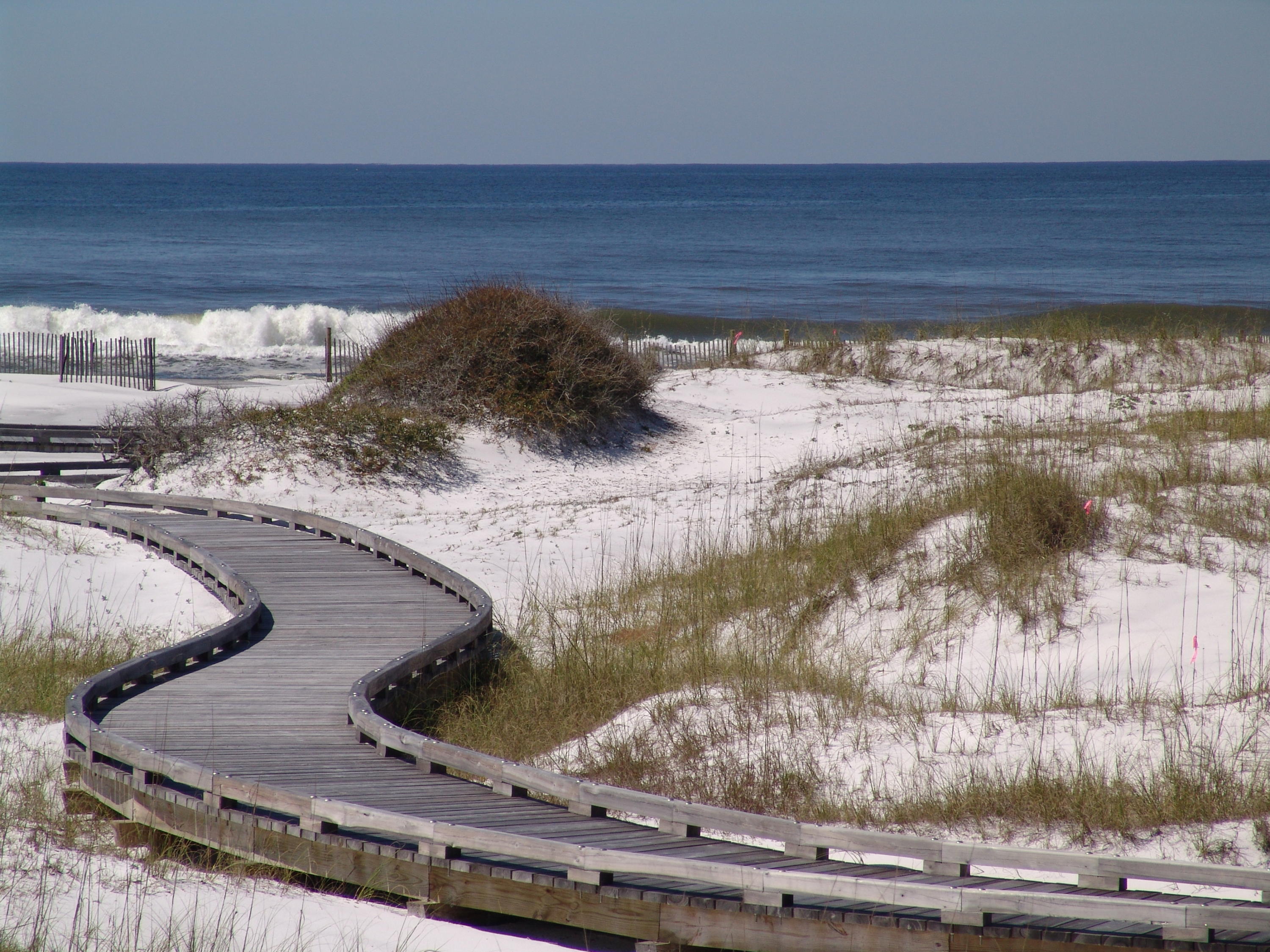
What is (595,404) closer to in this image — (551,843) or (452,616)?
(452,616)

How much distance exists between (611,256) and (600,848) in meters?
57.6

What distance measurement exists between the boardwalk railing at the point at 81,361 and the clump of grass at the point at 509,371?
9.12 m

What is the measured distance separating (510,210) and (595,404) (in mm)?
93033

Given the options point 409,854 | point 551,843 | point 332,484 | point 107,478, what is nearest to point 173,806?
point 409,854

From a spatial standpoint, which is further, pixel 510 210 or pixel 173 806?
pixel 510 210

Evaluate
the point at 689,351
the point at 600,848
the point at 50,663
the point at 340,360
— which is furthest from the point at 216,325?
the point at 600,848

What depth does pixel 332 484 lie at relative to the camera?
15.8m

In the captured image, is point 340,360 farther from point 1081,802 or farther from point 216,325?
point 1081,802

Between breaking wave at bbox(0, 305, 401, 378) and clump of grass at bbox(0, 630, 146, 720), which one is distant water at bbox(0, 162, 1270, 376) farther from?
clump of grass at bbox(0, 630, 146, 720)

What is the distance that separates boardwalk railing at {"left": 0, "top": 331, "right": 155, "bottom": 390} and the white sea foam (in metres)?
7.08

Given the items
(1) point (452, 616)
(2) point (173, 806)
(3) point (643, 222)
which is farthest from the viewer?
(3) point (643, 222)

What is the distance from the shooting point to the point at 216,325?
36500 millimetres

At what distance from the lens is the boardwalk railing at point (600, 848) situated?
4363mm

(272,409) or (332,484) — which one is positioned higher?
(272,409)
